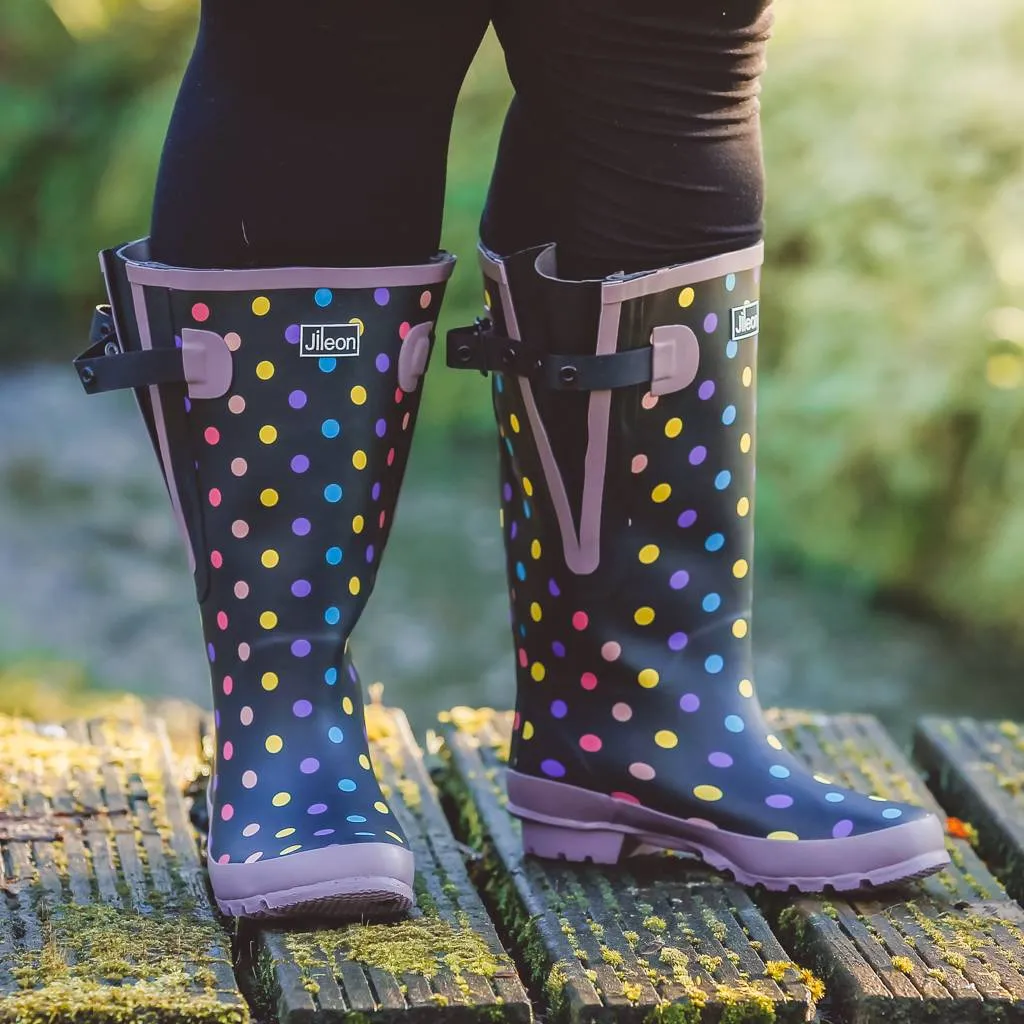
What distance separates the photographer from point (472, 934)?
1.04 metres

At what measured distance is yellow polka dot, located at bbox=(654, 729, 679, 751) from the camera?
1137 millimetres

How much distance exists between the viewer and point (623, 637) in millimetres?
1130

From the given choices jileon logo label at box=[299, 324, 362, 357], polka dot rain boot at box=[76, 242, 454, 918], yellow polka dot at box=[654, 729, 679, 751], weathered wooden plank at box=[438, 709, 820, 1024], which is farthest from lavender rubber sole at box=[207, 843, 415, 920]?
→ jileon logo label at box=[299, 324, 362, 357]

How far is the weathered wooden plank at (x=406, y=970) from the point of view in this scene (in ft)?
3.05

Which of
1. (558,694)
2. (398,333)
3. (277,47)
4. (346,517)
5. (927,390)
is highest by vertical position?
(277,47)

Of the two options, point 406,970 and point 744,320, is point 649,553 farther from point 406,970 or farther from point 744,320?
point 406,970

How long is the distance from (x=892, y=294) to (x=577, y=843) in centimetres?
181

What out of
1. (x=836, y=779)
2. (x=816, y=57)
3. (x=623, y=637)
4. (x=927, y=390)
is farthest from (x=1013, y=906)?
(x=816, y=57)

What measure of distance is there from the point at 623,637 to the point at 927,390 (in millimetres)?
1628

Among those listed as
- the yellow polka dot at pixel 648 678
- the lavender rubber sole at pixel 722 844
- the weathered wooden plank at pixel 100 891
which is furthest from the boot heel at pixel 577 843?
the weathered wooden plank at pixel 100 891

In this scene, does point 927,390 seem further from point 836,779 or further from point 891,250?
point 836,779

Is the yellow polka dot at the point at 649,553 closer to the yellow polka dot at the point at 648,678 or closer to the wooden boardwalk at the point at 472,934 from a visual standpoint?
the yellow polka dot at the point at 648,678

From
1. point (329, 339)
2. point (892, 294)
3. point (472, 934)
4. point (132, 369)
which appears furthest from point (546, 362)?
point (892, 294)

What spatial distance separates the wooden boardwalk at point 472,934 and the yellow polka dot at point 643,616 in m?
0.18
